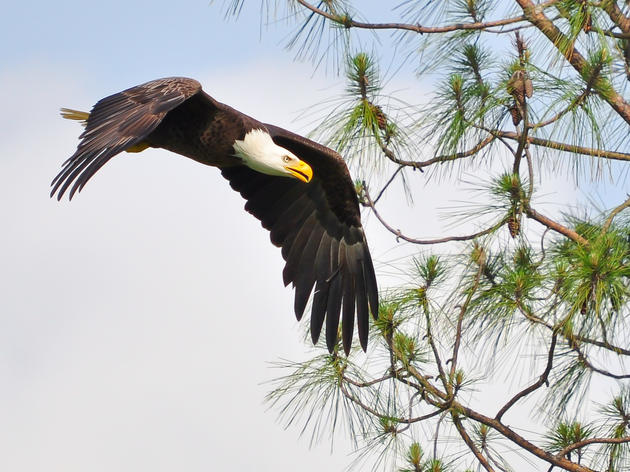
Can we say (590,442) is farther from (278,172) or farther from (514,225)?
(278,172)

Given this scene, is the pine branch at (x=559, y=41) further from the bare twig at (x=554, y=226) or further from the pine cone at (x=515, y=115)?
the bare twig at (x=554, y=226)

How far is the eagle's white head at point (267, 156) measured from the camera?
13.8 feet

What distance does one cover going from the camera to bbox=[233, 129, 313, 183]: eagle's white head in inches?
166

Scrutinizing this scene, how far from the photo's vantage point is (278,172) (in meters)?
4.30

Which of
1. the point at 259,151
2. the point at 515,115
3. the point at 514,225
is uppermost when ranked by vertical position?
the point at 515,115

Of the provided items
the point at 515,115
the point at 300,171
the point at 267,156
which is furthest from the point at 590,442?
the point at 267,156

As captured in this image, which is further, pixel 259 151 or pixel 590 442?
pixel 259 151

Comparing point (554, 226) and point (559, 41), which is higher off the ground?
point (559, 41)

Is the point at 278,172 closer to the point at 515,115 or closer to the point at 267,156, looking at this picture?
the point at 267,156

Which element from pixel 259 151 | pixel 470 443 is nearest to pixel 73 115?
pixel 259 151

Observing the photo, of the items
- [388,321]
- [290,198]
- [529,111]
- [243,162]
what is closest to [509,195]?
[529,111]

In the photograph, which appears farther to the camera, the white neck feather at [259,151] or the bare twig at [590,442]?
the white neck feather at [259,151]

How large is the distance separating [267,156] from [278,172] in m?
0.09

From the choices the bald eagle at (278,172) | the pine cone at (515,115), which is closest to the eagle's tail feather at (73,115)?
the bald eagle at (278,172)
